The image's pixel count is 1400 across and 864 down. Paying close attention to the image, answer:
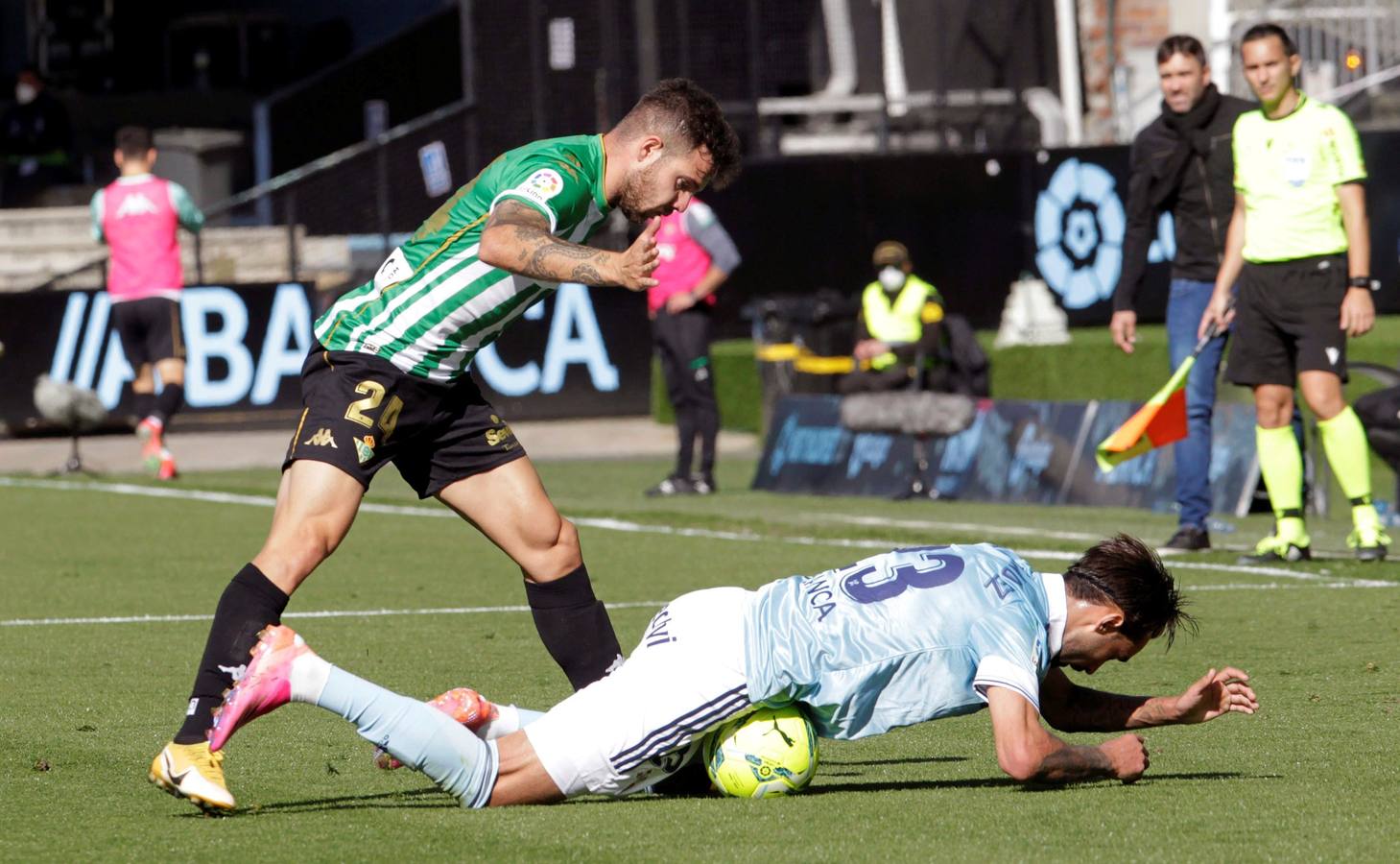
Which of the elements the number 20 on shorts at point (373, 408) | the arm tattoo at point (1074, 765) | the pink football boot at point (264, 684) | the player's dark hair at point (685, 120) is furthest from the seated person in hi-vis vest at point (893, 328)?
the pink football boot at point (264, 684)

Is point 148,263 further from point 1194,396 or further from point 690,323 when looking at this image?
point 1194,396

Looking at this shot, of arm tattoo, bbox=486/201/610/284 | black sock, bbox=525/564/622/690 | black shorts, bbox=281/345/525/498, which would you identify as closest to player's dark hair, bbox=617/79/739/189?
arm tattoo, bbox=486/201/610/284

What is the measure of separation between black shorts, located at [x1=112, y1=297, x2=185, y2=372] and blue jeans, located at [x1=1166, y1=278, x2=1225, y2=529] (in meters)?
7.22

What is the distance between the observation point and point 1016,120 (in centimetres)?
2277

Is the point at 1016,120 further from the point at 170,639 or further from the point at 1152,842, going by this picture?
the point at 1152,842

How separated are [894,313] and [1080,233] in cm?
437

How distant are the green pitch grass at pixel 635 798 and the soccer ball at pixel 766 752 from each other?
0.11 metres

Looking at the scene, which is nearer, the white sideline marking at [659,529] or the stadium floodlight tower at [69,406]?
the white sideline marking at [659,529]

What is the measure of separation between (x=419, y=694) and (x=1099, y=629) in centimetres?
241

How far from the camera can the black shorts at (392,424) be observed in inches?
219

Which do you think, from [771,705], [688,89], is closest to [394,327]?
[688,89]

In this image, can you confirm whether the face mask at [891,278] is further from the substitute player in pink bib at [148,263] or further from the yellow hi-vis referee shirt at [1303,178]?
the yellow hi-vis referee shirt at [1303,178]

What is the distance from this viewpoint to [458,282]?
560 cm

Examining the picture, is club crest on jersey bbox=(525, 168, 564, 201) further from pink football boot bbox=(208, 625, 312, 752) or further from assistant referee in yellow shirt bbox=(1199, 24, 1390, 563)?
assistant referee in yellow shirt bbox=(1199, 24, 1390, 563)
